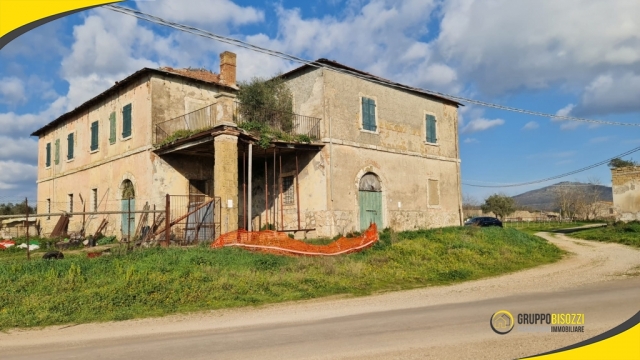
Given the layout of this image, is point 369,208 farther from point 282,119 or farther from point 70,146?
point 70,146

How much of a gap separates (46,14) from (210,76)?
2087cm

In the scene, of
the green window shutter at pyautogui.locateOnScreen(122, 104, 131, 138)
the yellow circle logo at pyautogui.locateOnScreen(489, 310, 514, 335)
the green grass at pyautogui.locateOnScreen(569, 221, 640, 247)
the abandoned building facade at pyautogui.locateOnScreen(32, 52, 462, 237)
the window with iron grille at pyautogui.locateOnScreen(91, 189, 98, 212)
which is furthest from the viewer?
the window with iron grille at pyautogui.locateOnScreen(91, 189, 98, 212)

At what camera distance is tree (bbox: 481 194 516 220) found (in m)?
53.7

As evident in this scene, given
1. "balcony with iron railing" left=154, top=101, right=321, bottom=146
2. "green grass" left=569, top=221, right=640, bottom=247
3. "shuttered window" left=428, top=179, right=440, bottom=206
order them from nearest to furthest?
"balcony with iron railing" left=154, top=101, right=321, bottom=146 < "green grass" left=569, top=221, right=640, bottom=247 < "shuttered window" left=428, top=179, right=440, bottom=206

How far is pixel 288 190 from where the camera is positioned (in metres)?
20.9

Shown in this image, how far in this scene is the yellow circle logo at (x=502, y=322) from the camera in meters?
5.91

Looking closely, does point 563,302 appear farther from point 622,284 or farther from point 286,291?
point 286,291

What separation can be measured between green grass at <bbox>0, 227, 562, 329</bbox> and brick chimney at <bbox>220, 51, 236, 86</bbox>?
11247 mm

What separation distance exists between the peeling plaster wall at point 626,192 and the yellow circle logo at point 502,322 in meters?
26.0

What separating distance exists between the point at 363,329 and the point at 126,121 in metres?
17.8

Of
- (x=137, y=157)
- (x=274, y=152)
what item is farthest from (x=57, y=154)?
(x=274, y=152)

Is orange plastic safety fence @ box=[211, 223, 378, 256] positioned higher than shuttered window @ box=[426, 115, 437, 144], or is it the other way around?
shuttered window @ box=[426, 115, 437, 144]

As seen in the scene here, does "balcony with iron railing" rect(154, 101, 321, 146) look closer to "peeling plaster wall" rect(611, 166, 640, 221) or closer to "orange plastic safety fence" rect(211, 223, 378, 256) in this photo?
"orange plastic safety fence" rect(211, 223, 378, 256)

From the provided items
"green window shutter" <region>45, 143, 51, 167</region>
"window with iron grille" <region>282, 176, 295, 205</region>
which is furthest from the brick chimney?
"green window shutter" <region>45, 143, 51, 167</region>
